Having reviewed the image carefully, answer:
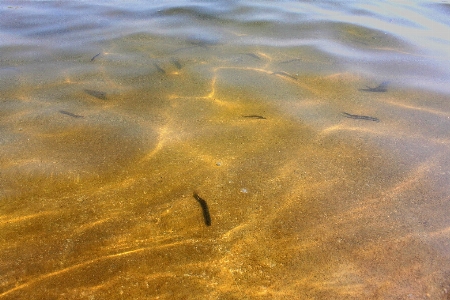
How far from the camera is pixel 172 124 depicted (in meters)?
2.67

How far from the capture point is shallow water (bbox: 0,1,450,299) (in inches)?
63.8

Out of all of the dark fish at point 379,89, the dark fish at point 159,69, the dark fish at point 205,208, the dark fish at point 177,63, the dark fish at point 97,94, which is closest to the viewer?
the dark fish at point 205,208

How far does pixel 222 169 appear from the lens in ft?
7.32

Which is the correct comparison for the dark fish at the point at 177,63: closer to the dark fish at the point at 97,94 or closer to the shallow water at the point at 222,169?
the shallow water at the point at 222,169

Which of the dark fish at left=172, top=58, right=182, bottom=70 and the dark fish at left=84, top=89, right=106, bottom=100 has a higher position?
the dark fish at left=172, top=58, right=182, bottom=70

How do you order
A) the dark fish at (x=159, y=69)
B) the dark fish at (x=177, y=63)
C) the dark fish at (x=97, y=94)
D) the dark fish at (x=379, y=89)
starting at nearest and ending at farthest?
the dark fish at (x=97, y=94), the dark fish at (x=379, y=89), the dark fish at (x=159, y=69), the dark fish at (x=177, y=63)

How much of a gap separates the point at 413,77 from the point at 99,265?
11.6 ft

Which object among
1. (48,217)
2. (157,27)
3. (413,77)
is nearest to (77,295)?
(48,217)

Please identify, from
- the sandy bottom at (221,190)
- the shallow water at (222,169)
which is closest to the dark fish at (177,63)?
the shallow water at (222,169)

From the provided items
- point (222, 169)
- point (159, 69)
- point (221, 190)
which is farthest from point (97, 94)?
point (221, 190)

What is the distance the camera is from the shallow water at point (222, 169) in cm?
162

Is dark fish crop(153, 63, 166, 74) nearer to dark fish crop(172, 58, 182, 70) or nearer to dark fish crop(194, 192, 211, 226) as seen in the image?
dark fish crop(172, 58, 182, 70)

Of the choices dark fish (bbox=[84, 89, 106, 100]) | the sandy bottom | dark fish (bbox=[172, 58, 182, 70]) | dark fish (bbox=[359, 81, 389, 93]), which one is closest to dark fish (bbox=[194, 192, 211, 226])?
the sandy bottom

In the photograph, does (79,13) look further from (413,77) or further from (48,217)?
(413,77)
